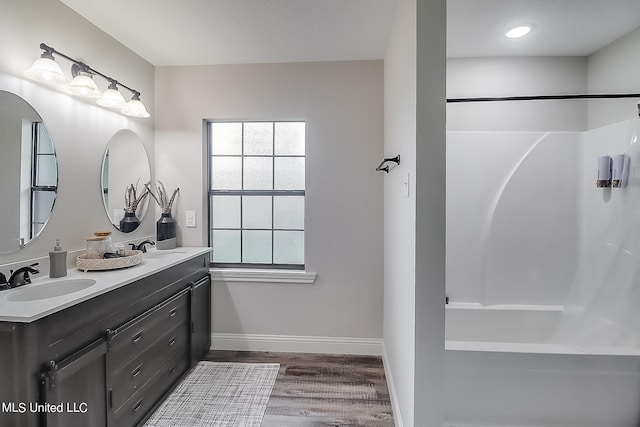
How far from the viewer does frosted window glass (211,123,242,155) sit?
278 centimetres

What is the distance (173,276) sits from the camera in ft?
6.80

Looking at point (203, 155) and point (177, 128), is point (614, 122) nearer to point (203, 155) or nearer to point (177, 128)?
point (203, 155)

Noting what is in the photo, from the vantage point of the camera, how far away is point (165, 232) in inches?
101

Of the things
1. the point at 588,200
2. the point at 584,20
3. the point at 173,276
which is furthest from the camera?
the point at 588,200

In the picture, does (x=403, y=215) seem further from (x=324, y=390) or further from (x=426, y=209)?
(x=324, y=390)

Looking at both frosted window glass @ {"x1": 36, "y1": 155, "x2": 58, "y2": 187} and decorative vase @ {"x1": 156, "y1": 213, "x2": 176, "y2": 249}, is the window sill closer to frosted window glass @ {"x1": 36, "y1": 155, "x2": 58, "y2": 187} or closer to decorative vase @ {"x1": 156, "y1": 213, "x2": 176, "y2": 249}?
decorative vase @ {"x1": 156, "y1": 213, "x2": 176, "y2": 249}

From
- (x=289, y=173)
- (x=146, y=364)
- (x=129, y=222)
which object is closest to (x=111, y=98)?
(x=129, y=222)

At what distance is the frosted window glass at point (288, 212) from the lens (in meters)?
2.74

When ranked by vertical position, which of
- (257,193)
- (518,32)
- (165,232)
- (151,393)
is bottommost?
(151,393)

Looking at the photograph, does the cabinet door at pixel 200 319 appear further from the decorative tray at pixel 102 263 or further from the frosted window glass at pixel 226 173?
the frosted window glass at pixel 226 173

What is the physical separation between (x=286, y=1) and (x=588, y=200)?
103 inches

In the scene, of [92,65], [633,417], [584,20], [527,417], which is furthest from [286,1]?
[633,417]

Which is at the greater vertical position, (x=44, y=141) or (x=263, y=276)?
(x=44, y=141)

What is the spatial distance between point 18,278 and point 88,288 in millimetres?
389
